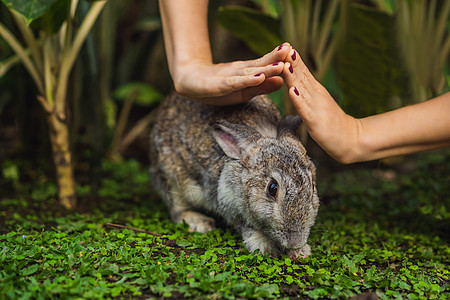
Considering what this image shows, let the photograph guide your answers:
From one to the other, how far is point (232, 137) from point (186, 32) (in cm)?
82

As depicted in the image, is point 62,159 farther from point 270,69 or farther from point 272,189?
point 270,69

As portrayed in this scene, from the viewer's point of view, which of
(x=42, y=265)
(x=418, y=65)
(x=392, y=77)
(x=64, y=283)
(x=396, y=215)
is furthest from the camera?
(x=418, y=65)

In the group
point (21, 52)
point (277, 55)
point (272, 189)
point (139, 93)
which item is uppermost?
point (21, 52)

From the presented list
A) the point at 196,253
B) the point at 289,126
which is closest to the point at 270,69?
the point at 289,126

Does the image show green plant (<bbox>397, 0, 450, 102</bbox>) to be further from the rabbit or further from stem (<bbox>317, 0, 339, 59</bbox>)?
the rabbit

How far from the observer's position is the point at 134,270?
243cm

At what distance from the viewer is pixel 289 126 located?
310cm

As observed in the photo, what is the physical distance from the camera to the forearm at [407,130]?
2742 mm

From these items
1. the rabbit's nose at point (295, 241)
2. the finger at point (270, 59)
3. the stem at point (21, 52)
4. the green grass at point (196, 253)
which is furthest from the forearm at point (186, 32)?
the rabbit's nose at point (295, 241)

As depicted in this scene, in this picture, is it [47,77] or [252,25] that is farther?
[252,25]

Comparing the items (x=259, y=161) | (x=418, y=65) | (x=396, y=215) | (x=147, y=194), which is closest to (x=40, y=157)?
(x=147, y=194)

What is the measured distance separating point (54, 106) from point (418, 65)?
3834 mm

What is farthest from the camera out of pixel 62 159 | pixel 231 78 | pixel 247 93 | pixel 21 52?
Result: pixel 62 159

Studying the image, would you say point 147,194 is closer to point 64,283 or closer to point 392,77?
point 64,283
